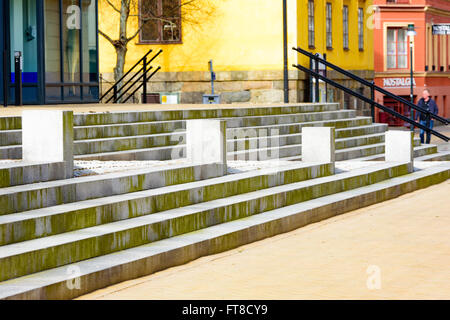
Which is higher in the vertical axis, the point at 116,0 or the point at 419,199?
the point at 116,0

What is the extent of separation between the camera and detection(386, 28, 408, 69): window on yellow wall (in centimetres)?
5316

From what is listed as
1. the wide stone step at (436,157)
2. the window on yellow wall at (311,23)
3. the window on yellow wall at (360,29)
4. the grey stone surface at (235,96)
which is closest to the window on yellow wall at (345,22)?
the window on yellow wall at (360,29)

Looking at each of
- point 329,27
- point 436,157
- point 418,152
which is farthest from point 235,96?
point 436,157

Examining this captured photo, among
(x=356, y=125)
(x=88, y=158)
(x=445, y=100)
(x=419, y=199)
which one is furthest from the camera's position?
(x=445, y=100)

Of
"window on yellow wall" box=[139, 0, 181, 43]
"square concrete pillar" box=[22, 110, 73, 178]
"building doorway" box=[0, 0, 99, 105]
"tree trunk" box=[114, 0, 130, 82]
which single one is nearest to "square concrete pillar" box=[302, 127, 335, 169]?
"square concrete pillar" box=[22, 110, 73, 178]

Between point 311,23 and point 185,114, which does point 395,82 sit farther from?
point 185,114

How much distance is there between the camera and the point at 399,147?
18906 mm

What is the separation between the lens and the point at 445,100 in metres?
57.6

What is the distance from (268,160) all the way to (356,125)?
6357mm

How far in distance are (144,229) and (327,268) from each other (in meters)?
1.80

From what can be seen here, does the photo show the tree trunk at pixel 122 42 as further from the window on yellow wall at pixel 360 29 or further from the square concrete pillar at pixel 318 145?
the square concrete pillar at pixel 318 145
